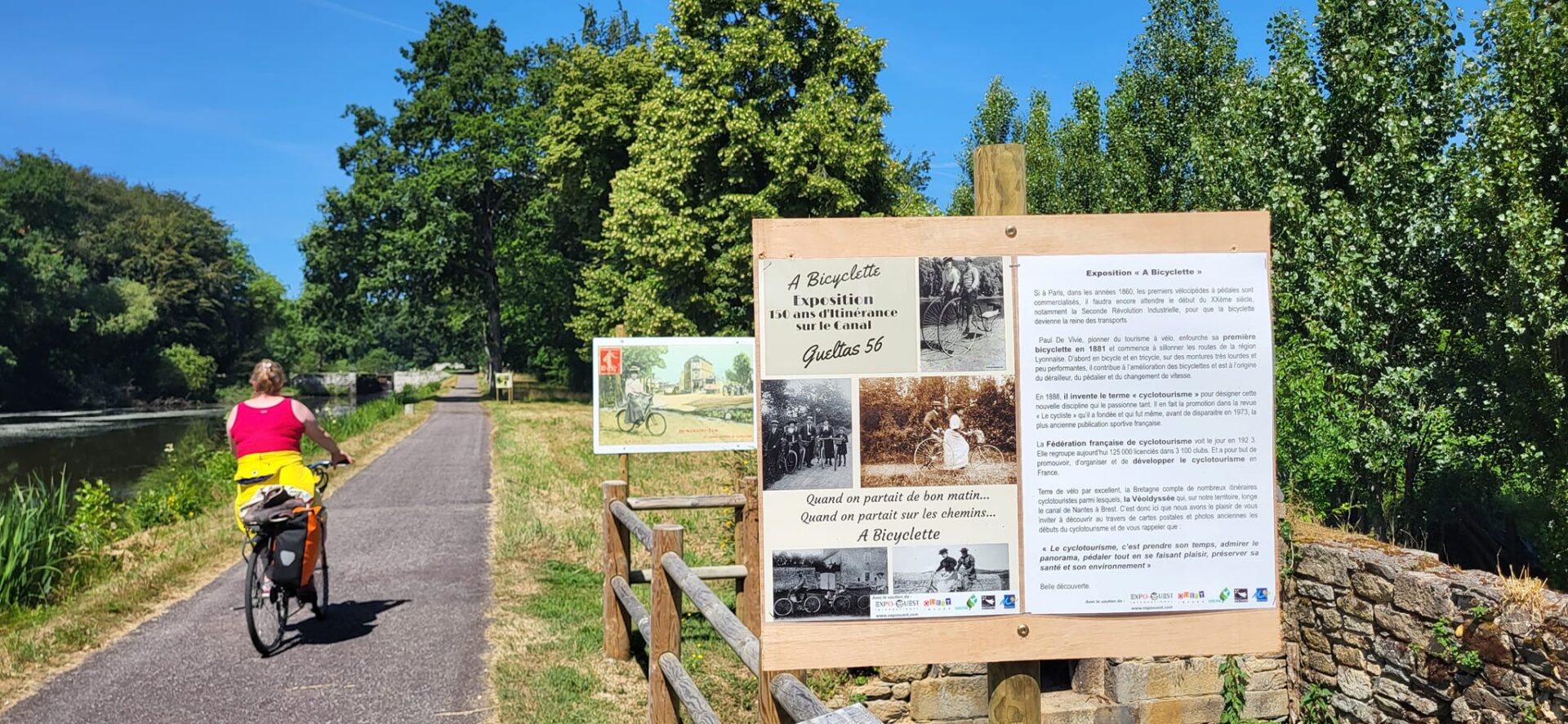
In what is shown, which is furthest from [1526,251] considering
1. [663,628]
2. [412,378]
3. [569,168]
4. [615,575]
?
[412,378]

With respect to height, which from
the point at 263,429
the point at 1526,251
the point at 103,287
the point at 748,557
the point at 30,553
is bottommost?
the point at 30,553

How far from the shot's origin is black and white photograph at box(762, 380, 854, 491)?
2.92m

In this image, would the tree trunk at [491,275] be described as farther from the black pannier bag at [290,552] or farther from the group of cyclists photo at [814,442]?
the group of cyclists photo at [814,442]

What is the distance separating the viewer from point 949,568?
9.82 ft

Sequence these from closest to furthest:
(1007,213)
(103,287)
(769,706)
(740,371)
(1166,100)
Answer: (1007,213), (769,706), (740,371), (1166,100), (103,287)

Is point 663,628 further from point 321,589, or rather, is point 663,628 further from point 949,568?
point 321,589

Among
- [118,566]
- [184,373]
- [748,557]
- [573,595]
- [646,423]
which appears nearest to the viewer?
[748,557]

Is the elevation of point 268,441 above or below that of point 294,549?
above

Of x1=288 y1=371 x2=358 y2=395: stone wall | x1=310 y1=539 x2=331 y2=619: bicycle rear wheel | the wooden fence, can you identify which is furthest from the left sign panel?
x1=288 y1=371 x2=358 y2=395: stone wall

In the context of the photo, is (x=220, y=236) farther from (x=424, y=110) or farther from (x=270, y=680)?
(x=270, y=680)

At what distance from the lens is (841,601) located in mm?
2955

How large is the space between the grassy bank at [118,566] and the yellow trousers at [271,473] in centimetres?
142

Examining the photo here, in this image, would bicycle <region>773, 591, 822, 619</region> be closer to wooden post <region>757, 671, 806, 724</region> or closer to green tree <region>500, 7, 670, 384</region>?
wooden post <region>757, 671, 806, 724</region>

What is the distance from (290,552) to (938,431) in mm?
5549
